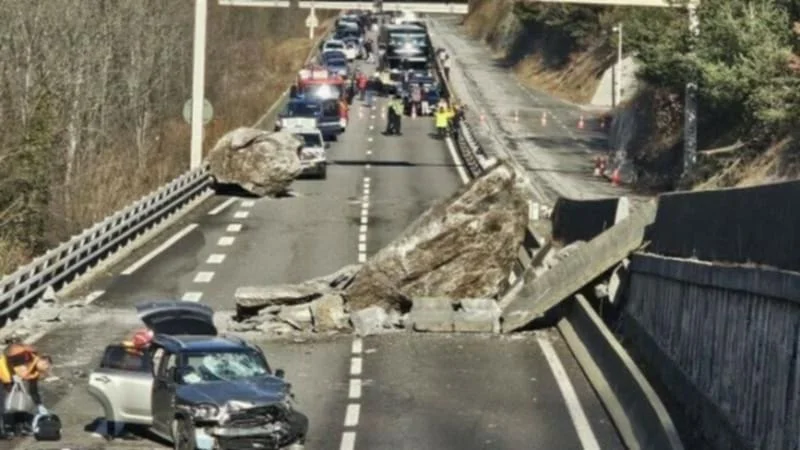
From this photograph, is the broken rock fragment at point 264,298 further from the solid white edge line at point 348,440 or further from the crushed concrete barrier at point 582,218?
the solid white edge line at point 348,440

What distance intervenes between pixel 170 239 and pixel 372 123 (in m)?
41.7

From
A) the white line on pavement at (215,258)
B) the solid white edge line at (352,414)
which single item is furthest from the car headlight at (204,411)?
the white line on pavement at (215,258)

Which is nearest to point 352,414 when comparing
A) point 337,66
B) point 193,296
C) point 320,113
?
point 193,296

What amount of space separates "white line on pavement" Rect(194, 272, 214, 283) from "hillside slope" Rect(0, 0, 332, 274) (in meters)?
11.8

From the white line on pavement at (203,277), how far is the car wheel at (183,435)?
17.8m

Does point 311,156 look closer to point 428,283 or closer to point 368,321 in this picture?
point 428,283

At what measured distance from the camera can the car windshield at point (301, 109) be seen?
244 feet

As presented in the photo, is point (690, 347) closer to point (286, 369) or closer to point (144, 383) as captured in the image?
point (144, 383)

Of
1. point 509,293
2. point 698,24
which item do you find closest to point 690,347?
point 509,293

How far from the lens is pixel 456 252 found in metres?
35.5

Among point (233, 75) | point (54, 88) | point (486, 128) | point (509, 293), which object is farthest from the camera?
point (233, 75)

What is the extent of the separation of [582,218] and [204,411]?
1815 cm

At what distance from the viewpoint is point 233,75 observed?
369ft

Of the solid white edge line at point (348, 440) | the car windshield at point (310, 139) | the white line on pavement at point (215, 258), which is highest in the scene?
the solid white edge line at point (348, 440)
